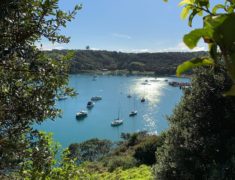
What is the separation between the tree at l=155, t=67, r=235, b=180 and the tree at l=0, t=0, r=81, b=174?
5636mm

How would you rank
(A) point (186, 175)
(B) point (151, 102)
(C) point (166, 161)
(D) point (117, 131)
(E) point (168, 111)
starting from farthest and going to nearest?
(B) point (151, 102), (E) point (168, 111), (D) point (117, 131), (C) point (166, 161), (A) point (186, 175)

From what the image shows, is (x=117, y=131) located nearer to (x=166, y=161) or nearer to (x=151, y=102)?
(x=151, y=102)

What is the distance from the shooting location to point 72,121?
6994 centimetres

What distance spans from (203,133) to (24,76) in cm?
647

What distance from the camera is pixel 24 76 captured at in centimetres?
401

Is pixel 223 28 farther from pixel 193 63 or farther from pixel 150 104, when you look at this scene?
pixel 150 104

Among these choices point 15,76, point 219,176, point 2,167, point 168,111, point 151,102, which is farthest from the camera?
point 151,102

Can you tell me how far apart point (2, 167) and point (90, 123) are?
64300 millimetres

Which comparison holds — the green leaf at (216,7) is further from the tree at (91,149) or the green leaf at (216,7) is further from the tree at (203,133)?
the tree at (91,149)

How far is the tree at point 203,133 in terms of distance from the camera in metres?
8.83

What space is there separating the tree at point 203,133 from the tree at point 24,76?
222 inches

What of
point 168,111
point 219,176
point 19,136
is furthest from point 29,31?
point 168,111

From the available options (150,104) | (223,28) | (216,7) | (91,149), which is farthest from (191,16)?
(150,104)

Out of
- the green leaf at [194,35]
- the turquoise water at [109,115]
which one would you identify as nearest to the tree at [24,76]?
the green leaf at [194,35]
